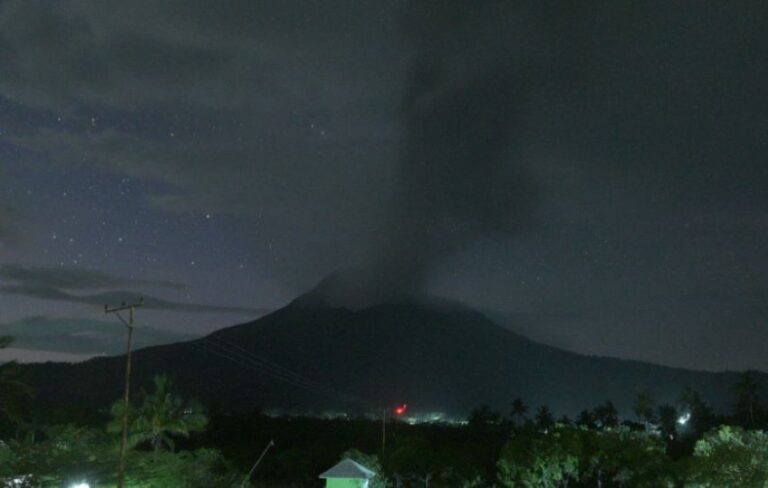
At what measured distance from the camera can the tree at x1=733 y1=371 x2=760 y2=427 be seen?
80875 mm

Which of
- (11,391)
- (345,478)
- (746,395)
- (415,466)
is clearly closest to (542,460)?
(415,466)

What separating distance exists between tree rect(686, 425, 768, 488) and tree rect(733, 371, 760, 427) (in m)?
61.0

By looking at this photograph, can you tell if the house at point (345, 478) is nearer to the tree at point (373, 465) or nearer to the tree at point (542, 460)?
the tree at point (373, 465)

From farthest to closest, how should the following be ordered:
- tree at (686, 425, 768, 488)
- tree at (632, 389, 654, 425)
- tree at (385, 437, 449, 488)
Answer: tree at (632, 389, 654, 425) → tree at (385, 437, 449, 488) → tree at (686, 425, 768, 488)

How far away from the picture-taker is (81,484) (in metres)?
28.6

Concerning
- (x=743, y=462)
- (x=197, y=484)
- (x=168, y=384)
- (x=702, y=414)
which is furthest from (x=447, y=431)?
(x=743, y=462)

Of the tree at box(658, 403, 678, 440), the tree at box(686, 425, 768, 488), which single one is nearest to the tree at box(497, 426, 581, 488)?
the tree at box(686, 425, 768, 488)

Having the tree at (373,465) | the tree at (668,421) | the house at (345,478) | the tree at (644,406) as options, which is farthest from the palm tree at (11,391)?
the tree at (644,406)

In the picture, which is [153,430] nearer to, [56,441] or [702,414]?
[56,441]

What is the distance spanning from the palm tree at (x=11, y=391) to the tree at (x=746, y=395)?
235 feet

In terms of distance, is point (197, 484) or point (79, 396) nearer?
point (197, 484)

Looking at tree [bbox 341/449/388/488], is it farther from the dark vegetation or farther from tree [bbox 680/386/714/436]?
tree [bbox 680/386/714/436]

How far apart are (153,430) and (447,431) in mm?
48159

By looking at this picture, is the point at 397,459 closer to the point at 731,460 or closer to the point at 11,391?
the point at 11,391
